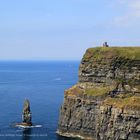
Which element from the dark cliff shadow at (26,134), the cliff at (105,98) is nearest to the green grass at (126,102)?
the cliff at (105,98)

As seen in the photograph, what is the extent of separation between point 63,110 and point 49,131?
27.0ft

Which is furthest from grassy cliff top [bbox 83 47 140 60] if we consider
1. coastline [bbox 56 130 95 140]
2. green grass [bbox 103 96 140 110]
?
coastline [bbox 56 130 95 140]

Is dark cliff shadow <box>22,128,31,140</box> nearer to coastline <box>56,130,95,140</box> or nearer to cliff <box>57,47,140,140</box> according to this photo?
coastline <box>56,130,95,140</box>

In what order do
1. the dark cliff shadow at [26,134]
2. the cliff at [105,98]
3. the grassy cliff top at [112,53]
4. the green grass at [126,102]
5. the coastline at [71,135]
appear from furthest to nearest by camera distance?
1. the dark cliff shadow at [26,134]
2. the grassy cliff top at [112,53]
3. the coastline at [71,135]
4. the cliff at [105,98]
5. the green grass at [126,102]

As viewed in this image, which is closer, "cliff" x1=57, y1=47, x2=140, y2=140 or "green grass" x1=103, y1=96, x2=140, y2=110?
"green grass" x1=103, y1=96, x2=140, y2=110

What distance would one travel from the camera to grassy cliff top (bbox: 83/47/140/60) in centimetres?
13050

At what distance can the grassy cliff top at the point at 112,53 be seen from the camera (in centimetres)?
13050

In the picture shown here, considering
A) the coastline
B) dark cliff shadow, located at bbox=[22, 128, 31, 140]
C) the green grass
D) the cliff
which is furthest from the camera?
dark cliff shadow, located at bbox=[22, 128, 31, 140]

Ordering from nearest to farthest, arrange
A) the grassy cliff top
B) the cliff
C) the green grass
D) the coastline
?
the green grass
the cliff
the coastline
the grassy cliff top

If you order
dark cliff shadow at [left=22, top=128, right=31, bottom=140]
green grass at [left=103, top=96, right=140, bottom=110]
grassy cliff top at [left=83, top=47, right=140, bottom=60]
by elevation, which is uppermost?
grassy cliff top at [left=83, top=47, right=140, bottom=60]

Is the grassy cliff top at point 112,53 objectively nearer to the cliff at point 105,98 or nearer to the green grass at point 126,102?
the cliff at point 105,98

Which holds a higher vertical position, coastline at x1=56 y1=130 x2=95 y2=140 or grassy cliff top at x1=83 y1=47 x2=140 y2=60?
grassy cliff top at x1=83 y1=47 x2=140 y2=60

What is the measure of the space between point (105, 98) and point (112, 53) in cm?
1421

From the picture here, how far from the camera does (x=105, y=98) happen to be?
127 meters
